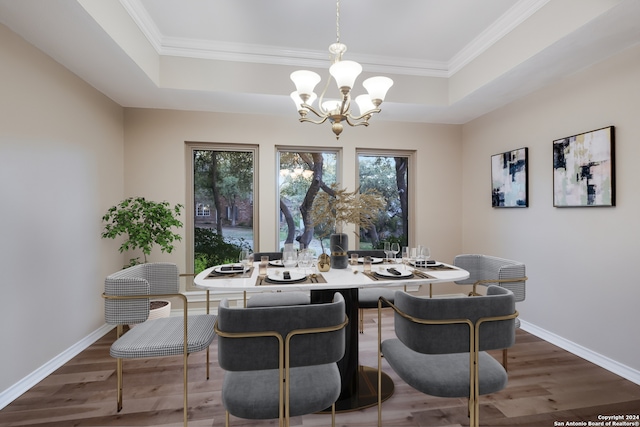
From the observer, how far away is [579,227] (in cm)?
265

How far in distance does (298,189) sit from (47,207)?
2437mm

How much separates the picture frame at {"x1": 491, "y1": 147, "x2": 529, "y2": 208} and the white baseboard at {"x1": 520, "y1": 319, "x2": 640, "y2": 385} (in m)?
1.27

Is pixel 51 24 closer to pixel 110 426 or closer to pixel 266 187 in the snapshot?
pixel 266 187

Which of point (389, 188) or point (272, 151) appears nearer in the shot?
point (272, 151)

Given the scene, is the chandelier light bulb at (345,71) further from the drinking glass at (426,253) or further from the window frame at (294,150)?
the window frame at (294,150)

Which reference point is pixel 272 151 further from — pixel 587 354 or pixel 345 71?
pixel 587 354

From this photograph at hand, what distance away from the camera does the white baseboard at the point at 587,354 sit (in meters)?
2.27

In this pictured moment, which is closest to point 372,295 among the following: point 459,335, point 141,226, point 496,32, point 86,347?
point 459,335

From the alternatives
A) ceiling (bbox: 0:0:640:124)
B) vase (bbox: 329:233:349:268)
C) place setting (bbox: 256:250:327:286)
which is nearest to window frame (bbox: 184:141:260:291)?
ceiling (bbox: 0:0:640:124)

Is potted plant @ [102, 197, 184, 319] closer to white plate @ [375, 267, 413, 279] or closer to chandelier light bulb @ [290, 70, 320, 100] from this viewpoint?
chandelier light bulb @ [290, 70, 320, 100]

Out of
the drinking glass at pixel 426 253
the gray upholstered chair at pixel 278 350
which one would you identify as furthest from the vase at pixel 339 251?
the gray upholstered chair at pixel 278 350

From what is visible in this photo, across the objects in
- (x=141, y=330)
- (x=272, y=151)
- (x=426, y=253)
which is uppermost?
(x=272, y=151)

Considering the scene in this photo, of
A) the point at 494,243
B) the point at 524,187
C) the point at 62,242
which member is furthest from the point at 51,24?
the point at 494,243

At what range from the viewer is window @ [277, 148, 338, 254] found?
391 cm
